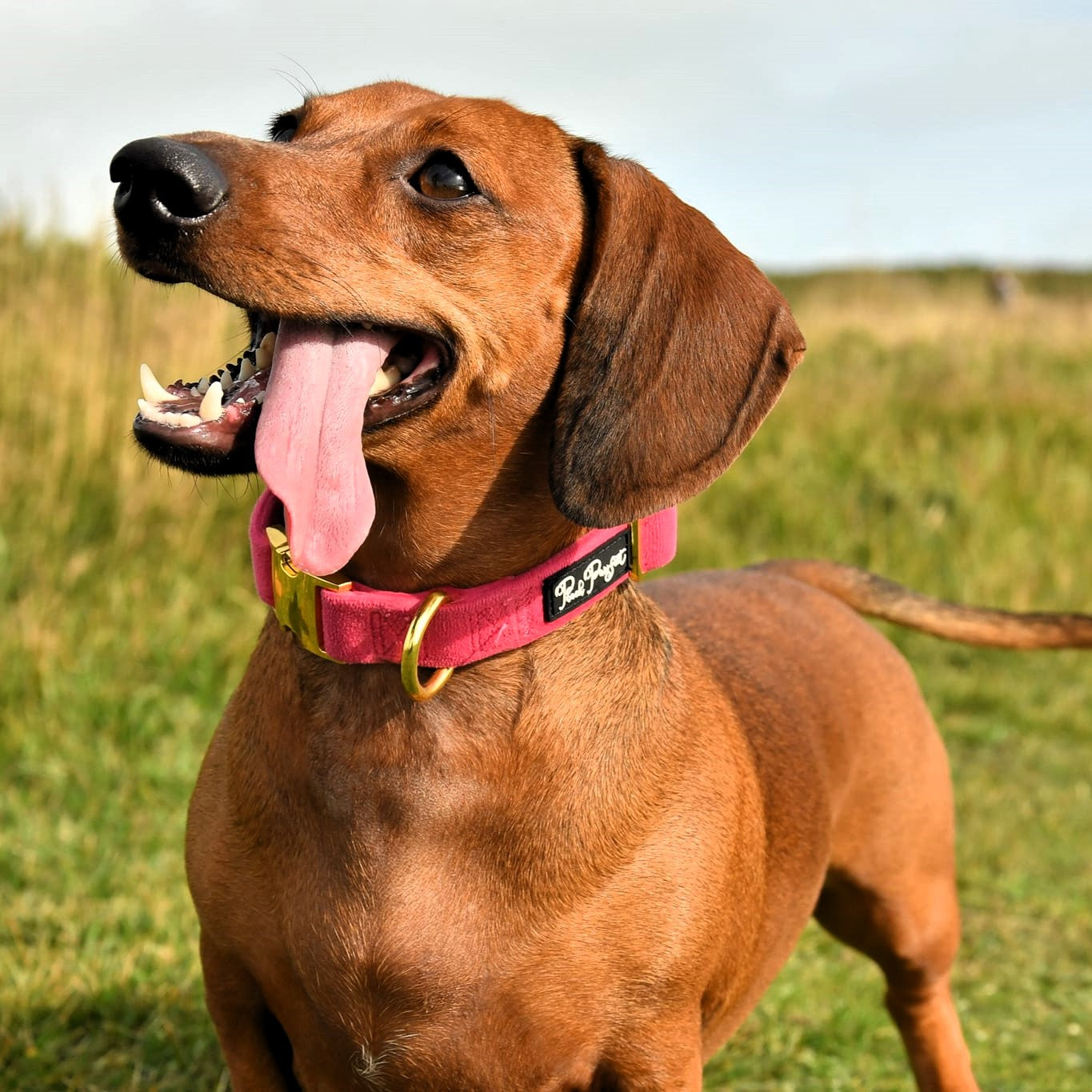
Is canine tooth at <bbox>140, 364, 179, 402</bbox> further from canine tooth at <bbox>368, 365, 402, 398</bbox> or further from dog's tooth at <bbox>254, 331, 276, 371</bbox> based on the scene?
canine tooth at <bbox>368, 365, 402, 398</bbox>

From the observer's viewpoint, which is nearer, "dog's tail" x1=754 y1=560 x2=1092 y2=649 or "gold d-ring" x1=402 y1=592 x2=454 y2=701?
"gold d-ring" x1=402 y1=592 x2=454 y2=701

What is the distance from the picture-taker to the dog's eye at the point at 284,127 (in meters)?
3.17

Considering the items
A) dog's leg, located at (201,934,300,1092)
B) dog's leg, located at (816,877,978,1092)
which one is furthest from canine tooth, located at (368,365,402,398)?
dog's leg, located at (816,877,978,1092)

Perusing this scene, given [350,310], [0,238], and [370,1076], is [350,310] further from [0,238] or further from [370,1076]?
[0,238]

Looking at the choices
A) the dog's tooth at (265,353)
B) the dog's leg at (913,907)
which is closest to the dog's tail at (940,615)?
the dog's leg at (913,907)

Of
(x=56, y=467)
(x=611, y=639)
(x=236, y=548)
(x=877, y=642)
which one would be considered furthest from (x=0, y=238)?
(x=611, y=639)

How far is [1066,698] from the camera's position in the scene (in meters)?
8.14

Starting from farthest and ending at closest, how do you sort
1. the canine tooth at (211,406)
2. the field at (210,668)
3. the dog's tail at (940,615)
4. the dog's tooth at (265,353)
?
the field at (210,668), the dog's tail at (940,615), the dog's tooth at (265,353), the canine tooth at (211,406)

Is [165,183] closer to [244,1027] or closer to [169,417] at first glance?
[169,417]

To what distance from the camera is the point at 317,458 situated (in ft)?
8.25

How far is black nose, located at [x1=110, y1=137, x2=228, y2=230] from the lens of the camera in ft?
7.93

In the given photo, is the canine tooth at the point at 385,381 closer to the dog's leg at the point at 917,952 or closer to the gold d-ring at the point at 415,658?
the gold d-ring at the point at 415,658

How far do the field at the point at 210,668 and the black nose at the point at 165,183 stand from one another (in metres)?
2.49

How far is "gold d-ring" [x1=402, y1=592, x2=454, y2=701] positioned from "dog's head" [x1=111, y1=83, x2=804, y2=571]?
0.18 meters
